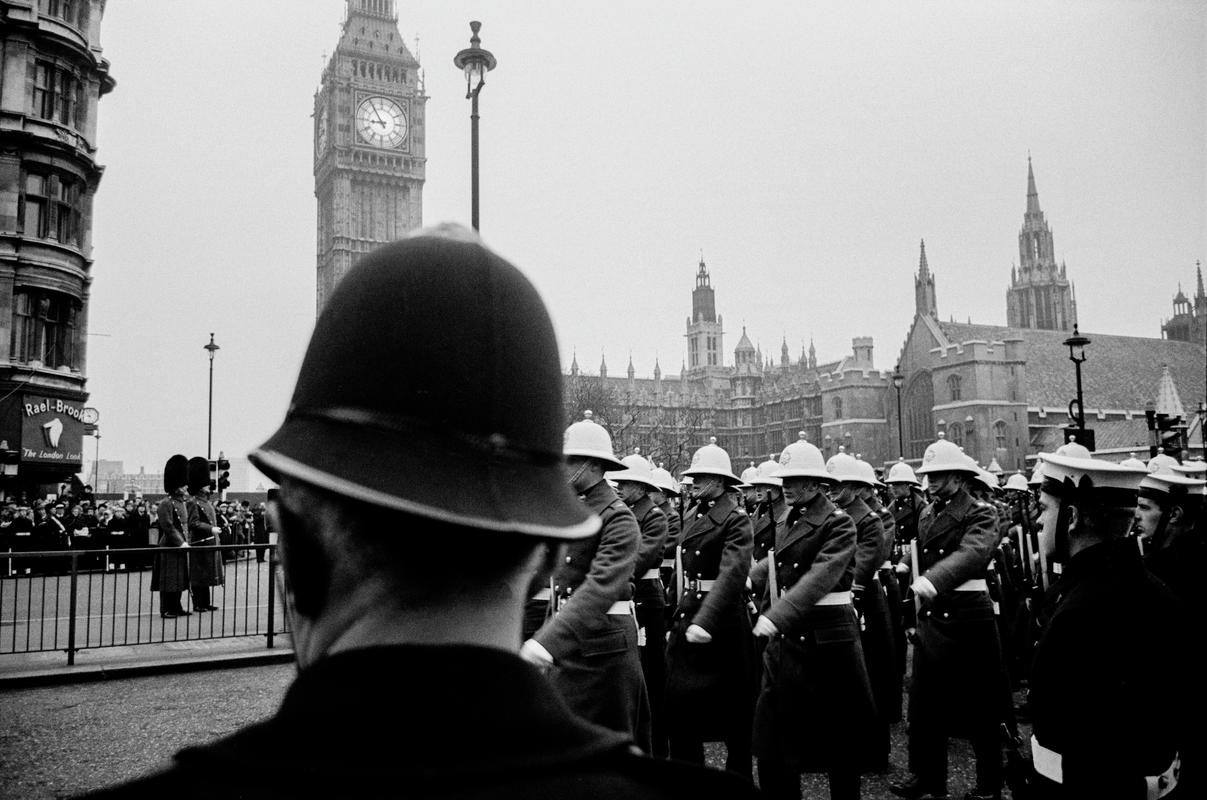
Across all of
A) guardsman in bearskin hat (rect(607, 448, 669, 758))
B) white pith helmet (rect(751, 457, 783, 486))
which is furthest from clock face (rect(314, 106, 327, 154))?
guardsman in bearskin hat (rect(607, 448, 669, 758))

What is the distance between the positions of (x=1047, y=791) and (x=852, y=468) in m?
5.81

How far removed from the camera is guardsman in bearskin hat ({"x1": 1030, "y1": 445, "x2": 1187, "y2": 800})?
3.59 meters

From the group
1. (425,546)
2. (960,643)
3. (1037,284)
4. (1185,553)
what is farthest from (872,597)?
(1037,284)

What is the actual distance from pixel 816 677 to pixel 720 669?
0.78 metres

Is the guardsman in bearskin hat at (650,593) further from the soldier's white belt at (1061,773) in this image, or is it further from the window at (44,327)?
the window at (44,327)

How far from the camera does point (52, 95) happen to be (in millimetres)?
27938

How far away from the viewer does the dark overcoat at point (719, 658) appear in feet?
20.6

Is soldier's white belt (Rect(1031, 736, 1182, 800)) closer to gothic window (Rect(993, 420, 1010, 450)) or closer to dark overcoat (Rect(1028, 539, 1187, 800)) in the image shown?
dark overcoat (Rect(1028, 539, 1187, 800))

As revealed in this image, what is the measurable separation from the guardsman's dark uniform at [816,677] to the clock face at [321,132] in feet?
395

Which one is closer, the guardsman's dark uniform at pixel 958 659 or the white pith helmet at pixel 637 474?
the guardsman's dark uniform at pixel 958 659

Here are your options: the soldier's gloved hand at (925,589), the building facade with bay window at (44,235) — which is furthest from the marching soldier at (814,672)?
the building facade with bay window at (44,235)

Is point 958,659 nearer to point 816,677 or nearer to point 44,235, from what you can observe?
point 816,677

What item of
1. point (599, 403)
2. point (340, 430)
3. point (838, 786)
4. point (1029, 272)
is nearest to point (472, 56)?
point (838, 786)

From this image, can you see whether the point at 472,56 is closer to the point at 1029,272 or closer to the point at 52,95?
the point at 52,95
